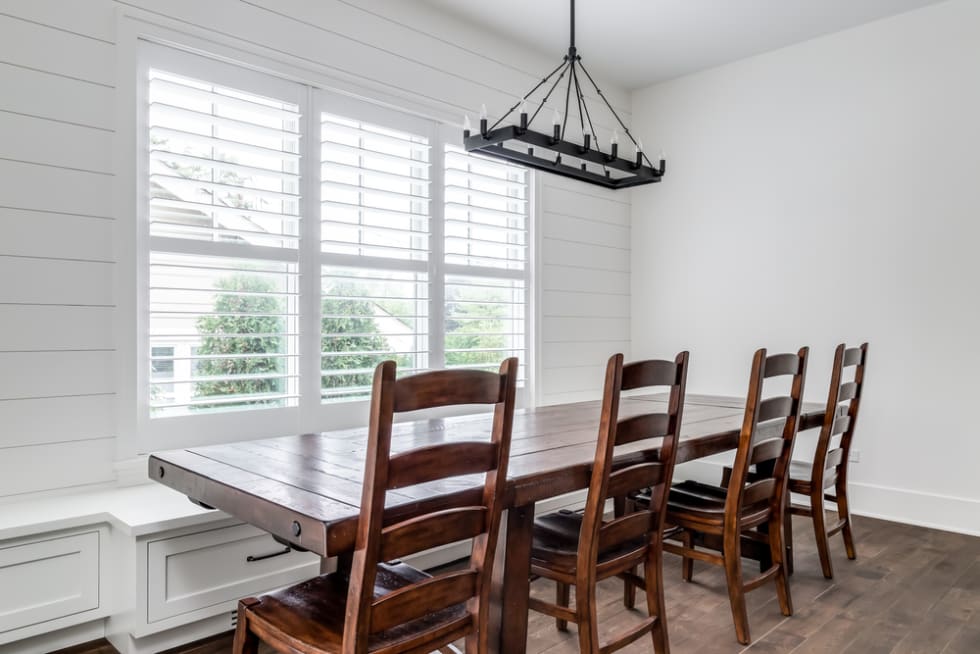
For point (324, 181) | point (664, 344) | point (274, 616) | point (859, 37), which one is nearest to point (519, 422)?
point (274, 616)

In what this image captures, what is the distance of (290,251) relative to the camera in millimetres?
3262

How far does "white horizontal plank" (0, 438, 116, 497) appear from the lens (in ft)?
8.03

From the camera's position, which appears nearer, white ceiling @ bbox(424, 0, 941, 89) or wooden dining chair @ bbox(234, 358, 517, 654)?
wooden dining chair @ bbox(234, 358, 517, 654)

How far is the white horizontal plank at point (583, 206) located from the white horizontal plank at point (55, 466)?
10.00 feet

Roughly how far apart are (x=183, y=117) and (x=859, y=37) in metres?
3.94

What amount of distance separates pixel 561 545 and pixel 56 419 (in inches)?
78.4

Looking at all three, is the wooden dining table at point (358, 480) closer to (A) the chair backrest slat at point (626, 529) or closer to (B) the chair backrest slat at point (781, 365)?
(A) the chair backrest slat at point (626, 529)

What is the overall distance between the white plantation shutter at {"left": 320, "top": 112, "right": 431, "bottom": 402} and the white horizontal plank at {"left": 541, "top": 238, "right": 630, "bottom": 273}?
1.11 m

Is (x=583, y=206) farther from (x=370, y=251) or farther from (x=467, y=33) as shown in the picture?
(x=370, y=251)

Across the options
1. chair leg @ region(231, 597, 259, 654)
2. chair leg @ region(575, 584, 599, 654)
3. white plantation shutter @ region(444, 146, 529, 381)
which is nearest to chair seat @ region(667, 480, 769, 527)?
chair leg @ region(575, 584, 599, 654)

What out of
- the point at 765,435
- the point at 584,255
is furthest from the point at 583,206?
the point at 765,435

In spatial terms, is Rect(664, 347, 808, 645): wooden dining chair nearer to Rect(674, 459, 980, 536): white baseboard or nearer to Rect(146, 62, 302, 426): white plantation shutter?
Rect(674, 459, 980, 536): white baseboard

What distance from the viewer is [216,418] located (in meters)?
2.96

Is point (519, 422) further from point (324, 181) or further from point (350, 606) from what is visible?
point (324, 181)
